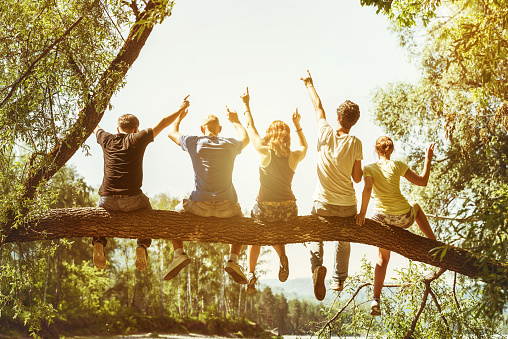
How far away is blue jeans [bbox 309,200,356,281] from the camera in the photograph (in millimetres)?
5738

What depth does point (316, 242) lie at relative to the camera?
5812 millimetres

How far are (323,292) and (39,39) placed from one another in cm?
450

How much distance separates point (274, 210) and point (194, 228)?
93 cm

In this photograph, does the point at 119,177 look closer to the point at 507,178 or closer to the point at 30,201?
the point at 30,201

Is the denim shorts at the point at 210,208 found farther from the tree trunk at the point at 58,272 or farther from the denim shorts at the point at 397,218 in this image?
the tree trunk at the point at 58,272

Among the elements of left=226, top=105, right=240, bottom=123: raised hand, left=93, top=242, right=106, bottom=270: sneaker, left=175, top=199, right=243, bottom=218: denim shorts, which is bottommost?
left=93, top=242, right=106, bottom=270: sneaker

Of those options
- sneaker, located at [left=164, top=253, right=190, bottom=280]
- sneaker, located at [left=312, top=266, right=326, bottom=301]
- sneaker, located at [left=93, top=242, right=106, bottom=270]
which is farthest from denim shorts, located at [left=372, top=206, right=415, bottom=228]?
sneaker, located at [left=93, top=242, right=106, bottom=270]

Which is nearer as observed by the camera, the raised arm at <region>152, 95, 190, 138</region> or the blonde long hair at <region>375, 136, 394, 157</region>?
the raised arm at <region>152, 95, 190, 138</region>

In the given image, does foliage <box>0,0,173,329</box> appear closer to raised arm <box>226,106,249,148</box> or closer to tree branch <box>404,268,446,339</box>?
raised arm <box>226,106,249,148</box>

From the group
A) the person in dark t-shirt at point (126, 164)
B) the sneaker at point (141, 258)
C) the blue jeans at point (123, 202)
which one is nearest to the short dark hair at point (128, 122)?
the person in dark t-shirt at point (126, 164)

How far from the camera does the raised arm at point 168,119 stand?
5.41 metres

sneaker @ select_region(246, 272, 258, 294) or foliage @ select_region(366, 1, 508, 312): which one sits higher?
foliage @ select_region(366, 1, 508, 312)

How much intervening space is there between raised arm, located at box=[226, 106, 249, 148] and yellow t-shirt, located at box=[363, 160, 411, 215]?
1.44 metres

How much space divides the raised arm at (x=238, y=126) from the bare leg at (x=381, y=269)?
228 cm
